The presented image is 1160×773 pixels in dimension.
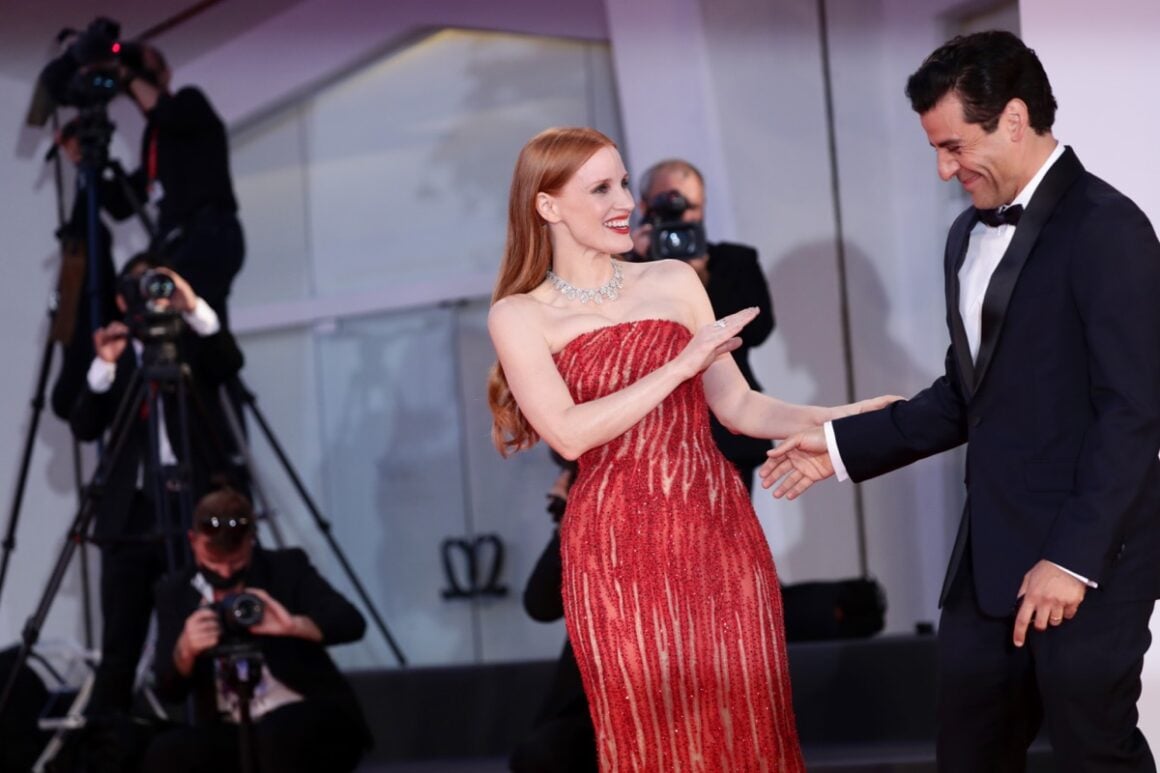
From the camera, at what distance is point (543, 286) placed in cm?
299

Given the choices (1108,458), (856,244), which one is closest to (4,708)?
(856,244)

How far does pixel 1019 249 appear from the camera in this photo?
2586 mm

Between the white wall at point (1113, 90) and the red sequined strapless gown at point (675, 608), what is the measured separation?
39.4 inches

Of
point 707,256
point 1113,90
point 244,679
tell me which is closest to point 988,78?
point 1113,90

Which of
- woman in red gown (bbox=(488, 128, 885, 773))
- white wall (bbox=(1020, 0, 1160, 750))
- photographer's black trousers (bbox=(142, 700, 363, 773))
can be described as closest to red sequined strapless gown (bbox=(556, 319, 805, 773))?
woman in red gown (bbox=(488, 128, 885, 773))

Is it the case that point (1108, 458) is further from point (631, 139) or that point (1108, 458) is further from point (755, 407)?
point (631, 139)

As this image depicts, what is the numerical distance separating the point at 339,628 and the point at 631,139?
2.25 metres

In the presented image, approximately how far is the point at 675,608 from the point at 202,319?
2.48 m

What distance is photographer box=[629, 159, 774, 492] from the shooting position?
14.1 feet

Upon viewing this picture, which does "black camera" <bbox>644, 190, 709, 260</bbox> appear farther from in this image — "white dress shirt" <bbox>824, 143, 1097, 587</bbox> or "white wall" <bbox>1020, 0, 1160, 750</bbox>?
"white dress shirt" <bbox>824, 143, 1097, 587</bbox>

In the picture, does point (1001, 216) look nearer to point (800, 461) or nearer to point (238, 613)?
point (800, 461)

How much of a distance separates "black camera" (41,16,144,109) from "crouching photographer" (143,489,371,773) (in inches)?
53.9

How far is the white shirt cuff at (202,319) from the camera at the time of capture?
187 inches

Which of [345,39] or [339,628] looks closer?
[339,628]
